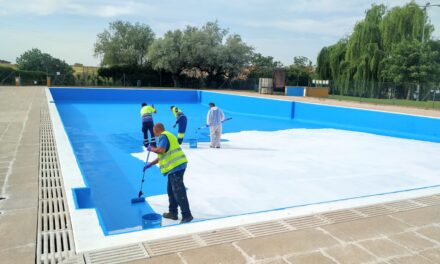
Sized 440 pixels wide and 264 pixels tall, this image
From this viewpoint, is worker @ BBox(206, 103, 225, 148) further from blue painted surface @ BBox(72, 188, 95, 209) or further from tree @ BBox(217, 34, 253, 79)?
tree @ BBox(217, 34, 253, 79)

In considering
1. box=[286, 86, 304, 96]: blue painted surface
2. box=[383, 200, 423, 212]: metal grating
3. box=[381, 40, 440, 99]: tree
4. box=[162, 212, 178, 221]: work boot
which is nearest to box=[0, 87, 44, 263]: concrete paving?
box=[162, 212, 178, 221]: work boot

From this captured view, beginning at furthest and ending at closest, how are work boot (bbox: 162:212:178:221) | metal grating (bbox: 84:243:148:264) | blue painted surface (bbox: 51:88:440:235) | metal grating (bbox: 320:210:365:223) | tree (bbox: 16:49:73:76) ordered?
tree (bbox: 16:49:73:76), blue painted surface (bbox: 51:88:440:235), work boot (bbox: 162:212:178:221), metal grating (bbox: 320:210:365:223), metal grating (bbox: 84:243:148:264)

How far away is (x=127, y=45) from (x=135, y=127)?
3279cm

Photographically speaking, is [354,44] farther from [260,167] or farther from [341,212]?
[341,212]

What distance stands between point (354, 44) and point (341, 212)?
1263 inches

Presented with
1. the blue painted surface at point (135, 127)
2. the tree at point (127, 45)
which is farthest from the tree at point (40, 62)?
the blue painted surface at point (135, 127)

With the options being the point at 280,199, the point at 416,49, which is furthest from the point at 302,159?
the point at 416,49

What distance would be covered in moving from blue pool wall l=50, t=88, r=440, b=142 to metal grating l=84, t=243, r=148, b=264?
561 inches

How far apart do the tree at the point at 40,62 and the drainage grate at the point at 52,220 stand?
52.0 metres

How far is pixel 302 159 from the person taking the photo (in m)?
10.2

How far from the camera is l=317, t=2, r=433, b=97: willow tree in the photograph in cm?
3122

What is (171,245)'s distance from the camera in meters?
3.54

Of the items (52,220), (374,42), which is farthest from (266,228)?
(374,42)

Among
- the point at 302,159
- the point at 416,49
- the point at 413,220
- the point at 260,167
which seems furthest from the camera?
the point at 416,49
